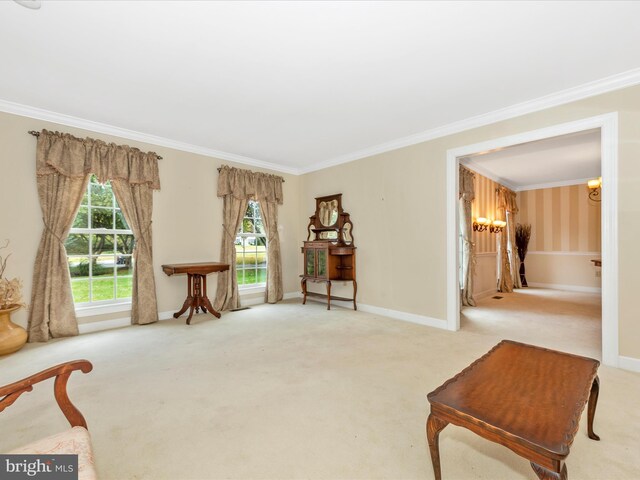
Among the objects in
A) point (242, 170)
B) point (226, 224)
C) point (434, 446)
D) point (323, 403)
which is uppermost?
point (242, 170)

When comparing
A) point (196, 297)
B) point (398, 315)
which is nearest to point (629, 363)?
point (398, 315)

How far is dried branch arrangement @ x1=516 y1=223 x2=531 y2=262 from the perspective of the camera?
7270 millimetres

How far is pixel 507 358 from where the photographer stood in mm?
1686

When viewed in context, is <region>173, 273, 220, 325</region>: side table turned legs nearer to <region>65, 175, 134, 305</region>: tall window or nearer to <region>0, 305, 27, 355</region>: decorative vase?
<region>65, 175, 134, 305</region>: tall window

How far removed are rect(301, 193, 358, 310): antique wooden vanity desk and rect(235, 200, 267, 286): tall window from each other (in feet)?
2.74

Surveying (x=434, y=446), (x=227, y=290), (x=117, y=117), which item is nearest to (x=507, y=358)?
(x=434, y=446)

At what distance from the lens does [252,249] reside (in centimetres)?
518

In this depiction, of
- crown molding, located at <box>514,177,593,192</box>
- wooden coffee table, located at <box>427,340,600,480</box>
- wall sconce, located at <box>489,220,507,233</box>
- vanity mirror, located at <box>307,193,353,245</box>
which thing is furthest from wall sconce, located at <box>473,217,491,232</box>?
wooden coffee table, located at <box>427,340,600,480</box>

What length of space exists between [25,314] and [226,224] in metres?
2.49

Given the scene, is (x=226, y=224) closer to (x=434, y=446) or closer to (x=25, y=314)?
(x=25, y=314)

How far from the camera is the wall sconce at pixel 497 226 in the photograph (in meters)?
6.17

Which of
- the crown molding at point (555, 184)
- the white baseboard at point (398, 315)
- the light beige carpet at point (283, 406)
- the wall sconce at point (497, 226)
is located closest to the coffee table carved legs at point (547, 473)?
the light beige carpet at point (283, 406)

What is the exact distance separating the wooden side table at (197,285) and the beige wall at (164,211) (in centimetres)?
21

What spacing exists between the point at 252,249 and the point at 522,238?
6.57 metres
